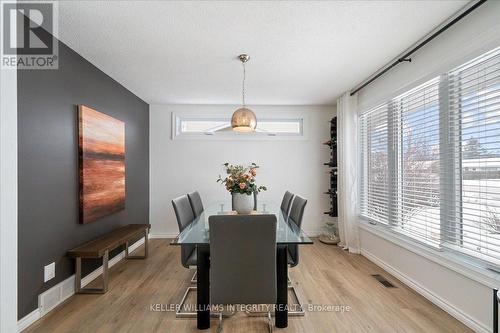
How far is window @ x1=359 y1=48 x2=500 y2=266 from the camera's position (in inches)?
71.1

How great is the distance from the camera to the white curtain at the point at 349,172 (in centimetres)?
372

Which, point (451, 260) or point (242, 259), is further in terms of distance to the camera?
point (451, 260)

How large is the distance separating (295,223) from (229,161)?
2.42 m

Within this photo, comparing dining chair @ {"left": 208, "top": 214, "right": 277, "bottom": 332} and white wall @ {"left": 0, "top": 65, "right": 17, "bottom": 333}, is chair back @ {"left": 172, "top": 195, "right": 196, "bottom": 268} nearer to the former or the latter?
dining chair @ {"left": 208, "top": 214, "right": 277, "bottom": 332}

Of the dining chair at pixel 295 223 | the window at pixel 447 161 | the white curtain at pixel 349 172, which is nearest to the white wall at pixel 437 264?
the window at pixel 447 161

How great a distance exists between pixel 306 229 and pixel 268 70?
3116 mm

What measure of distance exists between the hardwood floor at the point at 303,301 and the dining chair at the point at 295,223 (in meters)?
0.08

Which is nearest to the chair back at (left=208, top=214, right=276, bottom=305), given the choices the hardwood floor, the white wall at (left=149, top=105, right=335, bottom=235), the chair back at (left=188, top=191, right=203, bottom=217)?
the hardwood floor

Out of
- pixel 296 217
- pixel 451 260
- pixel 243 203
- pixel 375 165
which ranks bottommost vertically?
pixel 451 260

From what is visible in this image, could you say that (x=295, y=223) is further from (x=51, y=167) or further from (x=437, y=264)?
(x=51, y=167)

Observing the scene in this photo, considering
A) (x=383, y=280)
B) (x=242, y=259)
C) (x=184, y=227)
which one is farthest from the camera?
(x=383, y=280)

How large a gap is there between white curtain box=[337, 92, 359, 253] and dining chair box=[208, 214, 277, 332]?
2.45 meters

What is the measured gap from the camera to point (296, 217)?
246cm

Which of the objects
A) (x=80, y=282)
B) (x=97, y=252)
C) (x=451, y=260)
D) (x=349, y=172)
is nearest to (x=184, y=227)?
(x=97, y=252)
